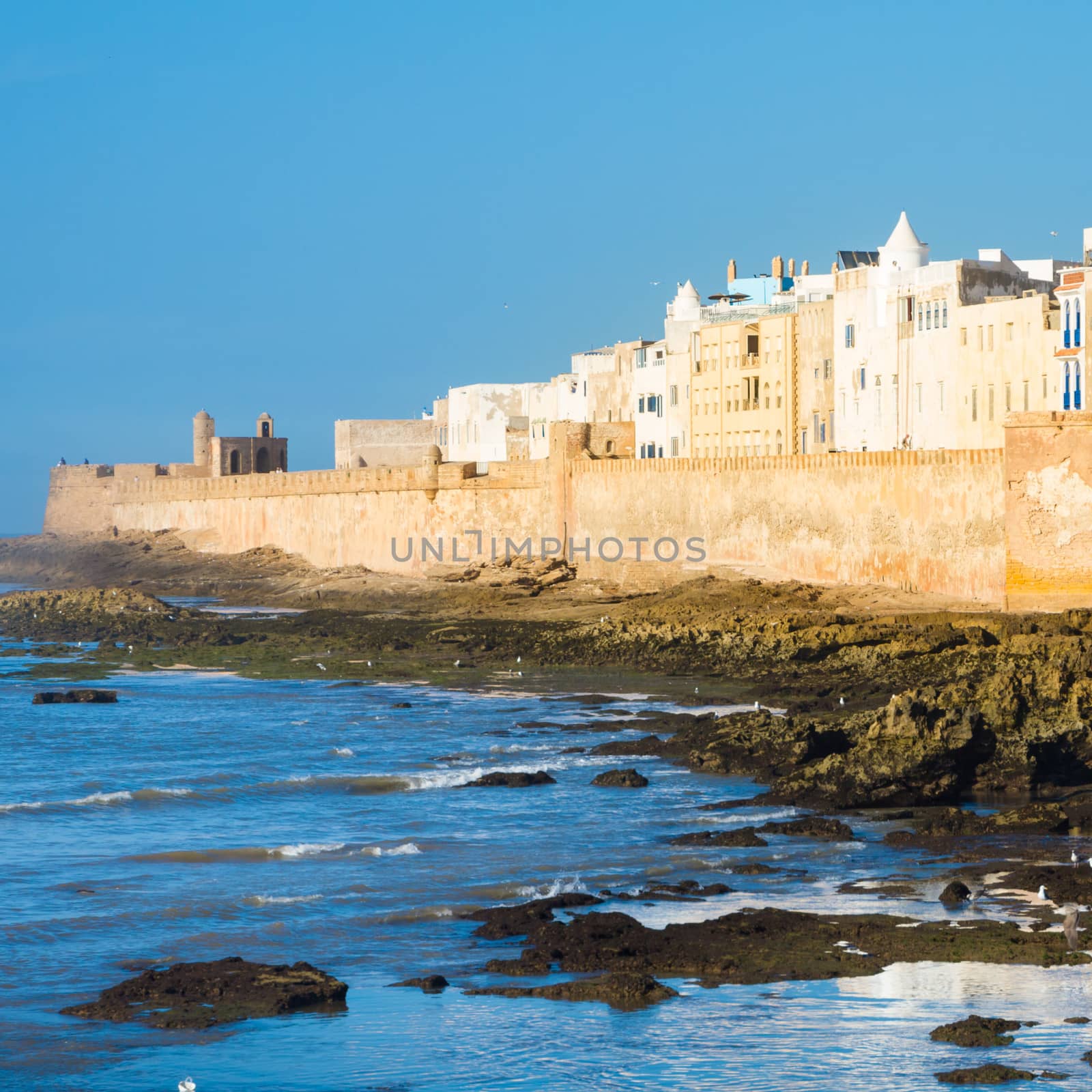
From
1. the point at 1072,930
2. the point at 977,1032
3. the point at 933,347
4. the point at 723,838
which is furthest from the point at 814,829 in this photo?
the point at 933,347

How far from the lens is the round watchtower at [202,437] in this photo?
7606 centimetres

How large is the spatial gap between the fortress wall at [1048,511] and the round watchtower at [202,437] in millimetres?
51601

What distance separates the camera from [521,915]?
12430mm

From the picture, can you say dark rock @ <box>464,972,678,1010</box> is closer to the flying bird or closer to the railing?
the flying bird

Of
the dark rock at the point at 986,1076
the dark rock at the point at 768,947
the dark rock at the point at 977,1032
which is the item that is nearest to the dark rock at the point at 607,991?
the dark rock at the point at 768,947

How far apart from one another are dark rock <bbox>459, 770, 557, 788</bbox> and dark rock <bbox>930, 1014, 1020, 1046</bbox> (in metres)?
9.19

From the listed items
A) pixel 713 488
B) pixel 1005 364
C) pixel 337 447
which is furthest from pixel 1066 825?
pixel 337 447

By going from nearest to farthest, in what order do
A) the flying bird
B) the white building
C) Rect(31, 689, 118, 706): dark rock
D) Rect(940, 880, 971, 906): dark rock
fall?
the flying bird
Rect(940, 880, 971, 906): dark rock
Rect(31, 689, 118, 706): dark rock
the white building

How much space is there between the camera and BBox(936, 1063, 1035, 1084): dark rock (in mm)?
8945

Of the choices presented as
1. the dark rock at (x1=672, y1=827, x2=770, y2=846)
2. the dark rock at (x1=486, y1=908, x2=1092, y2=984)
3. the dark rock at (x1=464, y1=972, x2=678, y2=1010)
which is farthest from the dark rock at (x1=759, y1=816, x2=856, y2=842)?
the dark rock at (x1=464, y1=972, x2=678, y2=1010)

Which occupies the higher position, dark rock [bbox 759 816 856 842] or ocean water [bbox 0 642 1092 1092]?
dark rock [bbox 759 816 856 842]

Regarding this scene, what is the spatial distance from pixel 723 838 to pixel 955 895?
2.92 meters

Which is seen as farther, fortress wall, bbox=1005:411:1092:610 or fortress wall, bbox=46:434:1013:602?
fortress wall, bbox=46:434:1013:602

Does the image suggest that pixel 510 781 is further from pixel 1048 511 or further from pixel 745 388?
pixel 745 388
